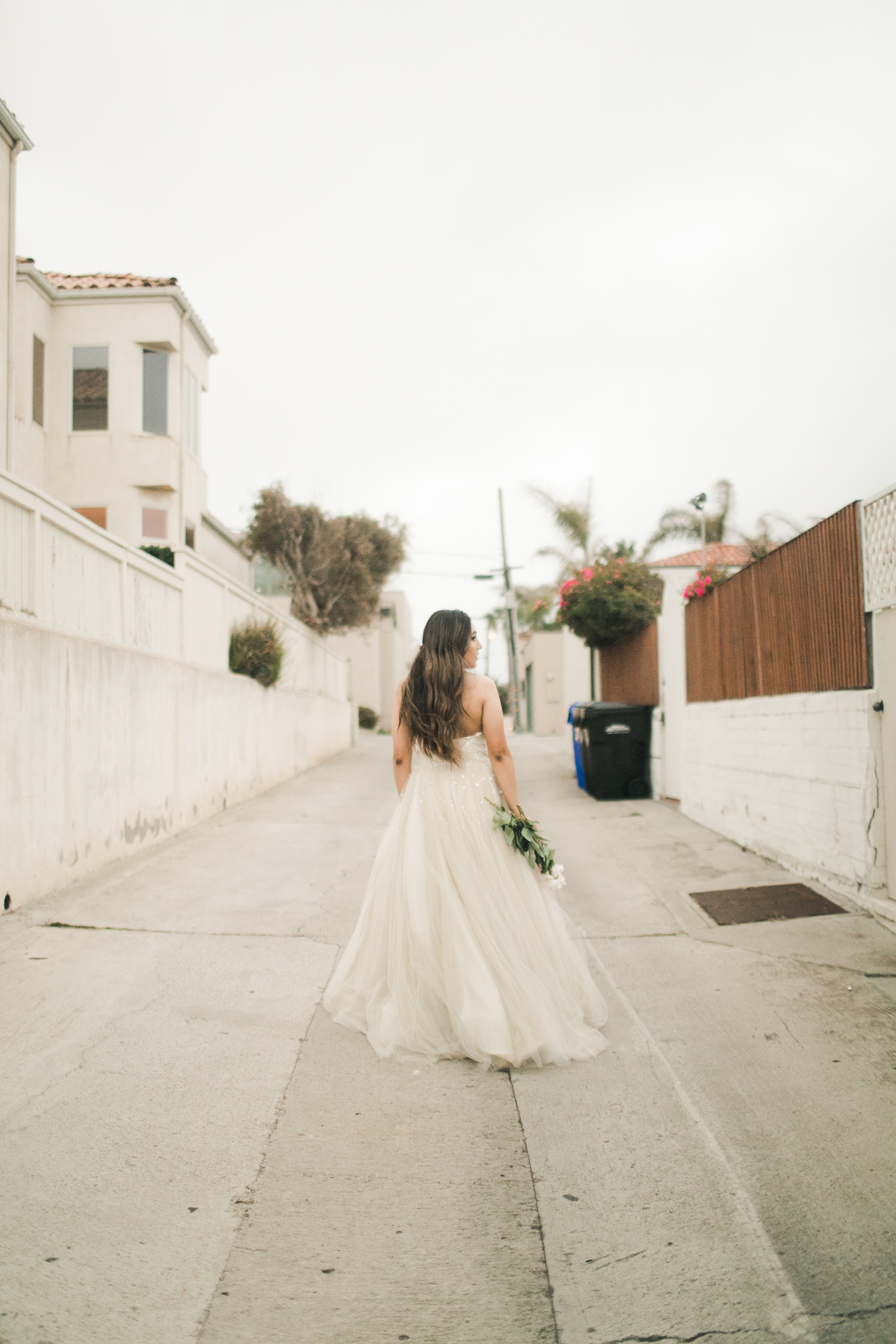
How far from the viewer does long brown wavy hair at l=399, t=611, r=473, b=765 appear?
4098 mm

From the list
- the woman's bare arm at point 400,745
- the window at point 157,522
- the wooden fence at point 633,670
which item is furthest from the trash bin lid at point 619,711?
the window at point 157,522

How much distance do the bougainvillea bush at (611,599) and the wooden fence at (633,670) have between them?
0.83 feet

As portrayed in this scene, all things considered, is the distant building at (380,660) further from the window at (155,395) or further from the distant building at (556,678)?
the window at (155,395)

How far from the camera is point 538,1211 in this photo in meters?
2.77

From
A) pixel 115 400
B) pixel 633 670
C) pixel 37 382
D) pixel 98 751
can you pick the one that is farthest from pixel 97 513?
pixel 98 751

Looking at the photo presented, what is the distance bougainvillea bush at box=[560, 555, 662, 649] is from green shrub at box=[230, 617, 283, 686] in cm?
458

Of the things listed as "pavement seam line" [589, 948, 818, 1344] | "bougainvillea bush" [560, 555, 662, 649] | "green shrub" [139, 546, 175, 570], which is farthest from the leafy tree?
"pavement seam line" [589, 948, 818, 1344]

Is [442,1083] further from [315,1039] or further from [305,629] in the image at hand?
[305,629]

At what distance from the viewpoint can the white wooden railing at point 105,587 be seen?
636 cm

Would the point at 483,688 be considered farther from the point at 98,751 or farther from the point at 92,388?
the point at 92,388

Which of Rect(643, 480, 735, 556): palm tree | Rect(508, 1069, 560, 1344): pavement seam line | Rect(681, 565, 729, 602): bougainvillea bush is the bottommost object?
Rect(508, 1069, 560, 1344): pavement seam line

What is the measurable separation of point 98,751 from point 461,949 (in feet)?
14.6

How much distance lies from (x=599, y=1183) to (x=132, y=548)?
23.9 feet

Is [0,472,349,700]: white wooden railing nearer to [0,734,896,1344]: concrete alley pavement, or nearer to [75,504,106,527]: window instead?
[0,734,896,1344]: concrete alley pavement
